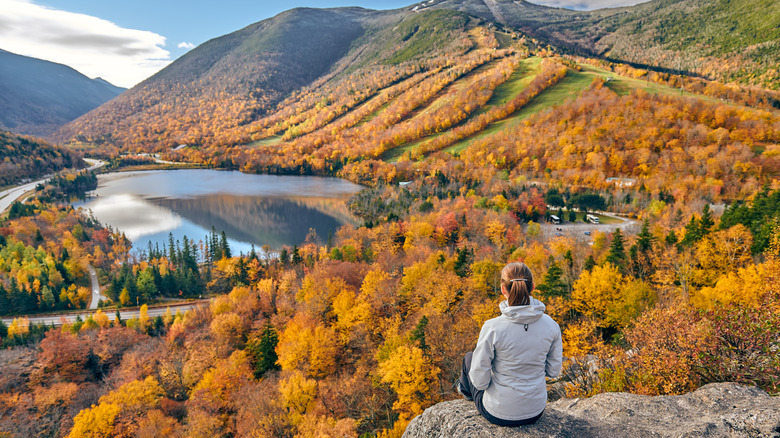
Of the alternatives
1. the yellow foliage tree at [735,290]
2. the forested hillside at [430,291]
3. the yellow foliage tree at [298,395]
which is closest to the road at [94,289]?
the forested hillside at [430,291]

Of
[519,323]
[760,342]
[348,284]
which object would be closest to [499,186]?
[348,284]

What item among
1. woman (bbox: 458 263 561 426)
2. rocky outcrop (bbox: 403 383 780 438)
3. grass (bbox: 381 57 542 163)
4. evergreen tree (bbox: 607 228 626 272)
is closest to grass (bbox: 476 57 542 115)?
grass (bbox: 381 57 542 163)

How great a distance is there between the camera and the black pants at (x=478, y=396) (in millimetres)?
4738

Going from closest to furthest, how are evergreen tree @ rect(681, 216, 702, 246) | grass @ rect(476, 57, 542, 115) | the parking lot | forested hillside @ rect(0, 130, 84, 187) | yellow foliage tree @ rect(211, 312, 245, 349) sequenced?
evergreen tree @ rect(681, 216, 702, 246) → yellow foliage tree @ rect(211, 312, 245, 349) → the parking lot → forested hillside @ rect(0, 130, 84, 187) → grass @ rect(476, 57, 542, 115)

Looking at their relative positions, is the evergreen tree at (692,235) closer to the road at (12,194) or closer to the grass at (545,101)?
the grass at (545,101)

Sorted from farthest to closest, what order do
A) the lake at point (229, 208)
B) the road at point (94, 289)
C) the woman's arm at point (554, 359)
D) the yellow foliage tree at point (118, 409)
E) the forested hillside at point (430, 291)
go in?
1. the lake at point (229, 208)
2. the road at point (94, 289)
3. the yellow foliage tree at point (118, 409)
4. the forested hillside at point (430, 291)
5. the woman's arm at point (554, 359)

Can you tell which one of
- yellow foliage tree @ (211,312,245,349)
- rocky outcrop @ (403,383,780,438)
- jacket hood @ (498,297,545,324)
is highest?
jacket hood @ (498,297,545,324)

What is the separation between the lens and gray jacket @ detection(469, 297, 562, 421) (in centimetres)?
409

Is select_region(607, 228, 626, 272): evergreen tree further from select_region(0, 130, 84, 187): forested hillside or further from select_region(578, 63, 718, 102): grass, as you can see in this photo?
select_region(0, 130, 84, 187): forested hillside

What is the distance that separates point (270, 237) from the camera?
84.6 metres

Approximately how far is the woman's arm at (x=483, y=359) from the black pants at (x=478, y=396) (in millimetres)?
179

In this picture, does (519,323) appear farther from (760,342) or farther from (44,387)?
(44,387)

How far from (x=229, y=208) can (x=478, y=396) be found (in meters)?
116

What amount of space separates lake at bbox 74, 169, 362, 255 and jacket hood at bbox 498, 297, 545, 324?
78.5 metres
